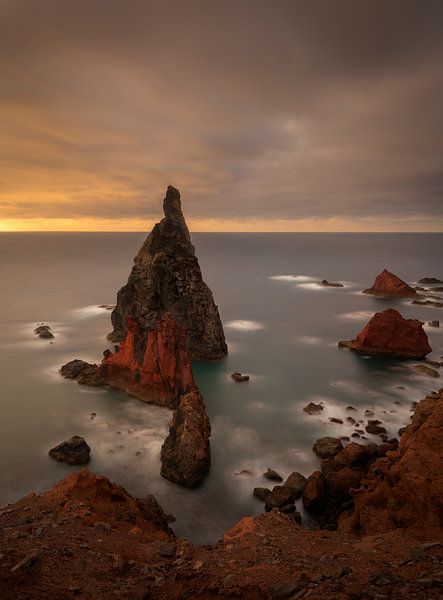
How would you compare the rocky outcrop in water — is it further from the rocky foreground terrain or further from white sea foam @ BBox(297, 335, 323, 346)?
white sea foam @ BBox(297, 335, 323, 346)

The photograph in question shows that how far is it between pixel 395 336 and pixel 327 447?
3182 centimetres

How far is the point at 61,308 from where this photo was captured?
89125 millimetres

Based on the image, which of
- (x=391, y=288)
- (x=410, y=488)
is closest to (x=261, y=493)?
(x=410, y=488)

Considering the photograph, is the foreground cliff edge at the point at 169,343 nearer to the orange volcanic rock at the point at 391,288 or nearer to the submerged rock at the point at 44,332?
the submerged rock at the point at 44,332

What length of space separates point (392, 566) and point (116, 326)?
55601mm

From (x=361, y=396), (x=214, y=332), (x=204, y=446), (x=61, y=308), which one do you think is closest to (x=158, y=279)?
(x=214, y=332)

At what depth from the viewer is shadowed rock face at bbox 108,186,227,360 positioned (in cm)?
5109

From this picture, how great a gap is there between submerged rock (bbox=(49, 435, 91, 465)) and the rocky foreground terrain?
36.4ft

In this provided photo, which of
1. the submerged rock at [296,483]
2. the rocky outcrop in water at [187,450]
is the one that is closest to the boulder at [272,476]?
the submerged rock at [296,483]

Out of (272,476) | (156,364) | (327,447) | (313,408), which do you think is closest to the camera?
(272,476)

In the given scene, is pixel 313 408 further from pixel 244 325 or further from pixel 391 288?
pixel 391 288

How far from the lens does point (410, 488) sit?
15.8 metres

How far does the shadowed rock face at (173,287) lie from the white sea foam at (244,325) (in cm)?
1930

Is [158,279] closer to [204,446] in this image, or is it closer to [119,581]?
[204,446]
